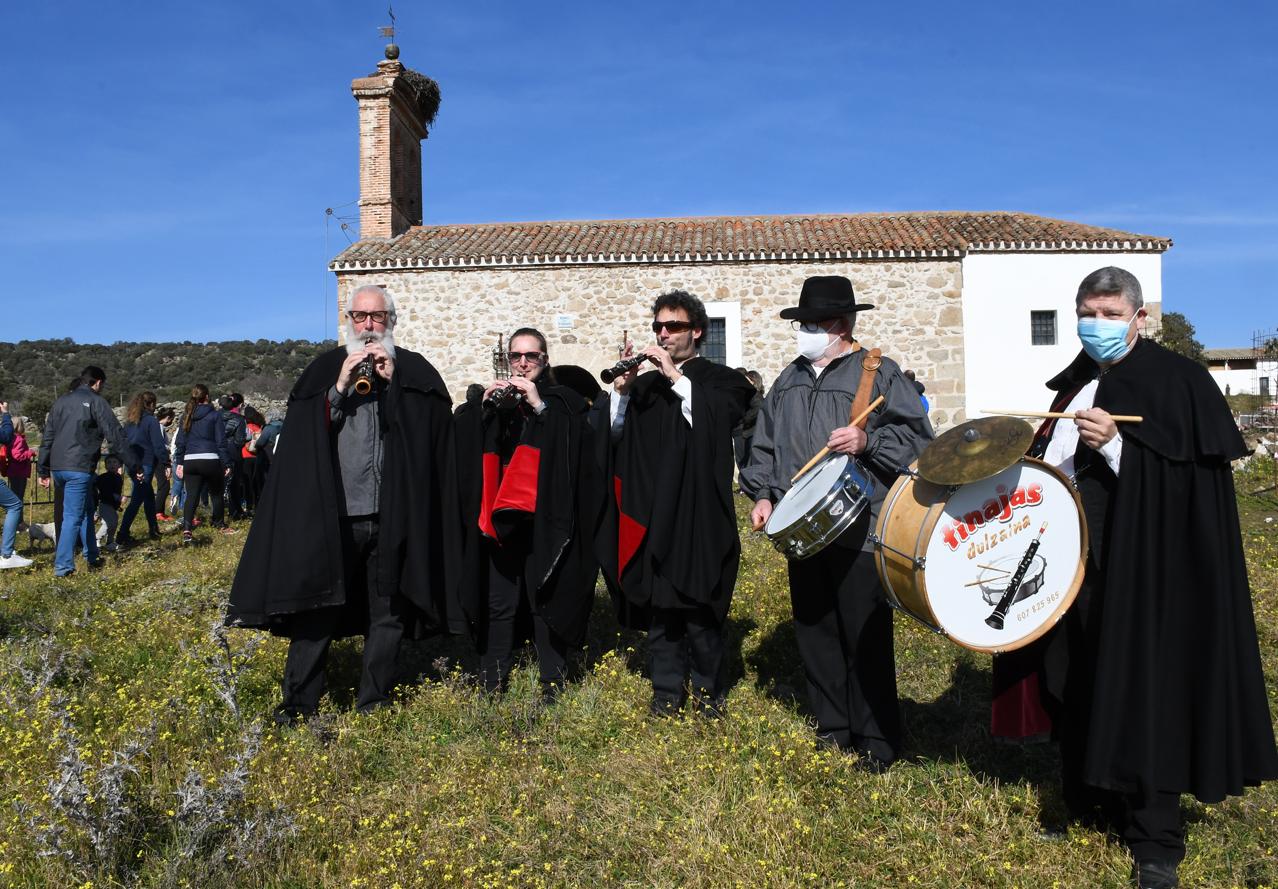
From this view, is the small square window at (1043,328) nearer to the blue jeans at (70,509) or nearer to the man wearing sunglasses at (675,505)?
the man wearing sunglasses at (675,505)

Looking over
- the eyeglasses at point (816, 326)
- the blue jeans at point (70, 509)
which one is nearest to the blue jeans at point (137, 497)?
the blue jeans at point (70, 509)

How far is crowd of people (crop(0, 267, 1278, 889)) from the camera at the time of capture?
123 inches

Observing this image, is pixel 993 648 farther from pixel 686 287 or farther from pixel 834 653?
pixel 686 287

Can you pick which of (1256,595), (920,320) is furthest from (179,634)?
(920,320)

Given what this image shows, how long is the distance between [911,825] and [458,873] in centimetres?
165

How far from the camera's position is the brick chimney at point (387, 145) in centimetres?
2269

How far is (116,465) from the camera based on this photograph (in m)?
10.4

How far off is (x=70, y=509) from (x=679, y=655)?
700 cm

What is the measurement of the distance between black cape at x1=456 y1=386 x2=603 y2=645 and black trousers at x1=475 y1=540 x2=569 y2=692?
1.7 inches

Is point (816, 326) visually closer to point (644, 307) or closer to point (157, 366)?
point (644, 307)

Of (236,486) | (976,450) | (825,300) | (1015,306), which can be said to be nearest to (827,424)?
(825,300)

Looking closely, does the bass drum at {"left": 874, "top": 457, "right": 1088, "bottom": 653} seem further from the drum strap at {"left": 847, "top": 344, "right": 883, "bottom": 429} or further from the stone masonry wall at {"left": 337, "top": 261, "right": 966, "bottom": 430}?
the stone masonry wall at {"left": 337, "top": 261, "right": 966, "bottom": 430}

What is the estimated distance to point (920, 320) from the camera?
20234mm

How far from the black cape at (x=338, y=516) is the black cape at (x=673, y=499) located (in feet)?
2.76
